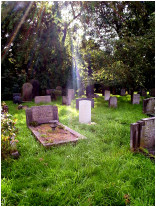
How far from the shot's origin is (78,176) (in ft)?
10.8

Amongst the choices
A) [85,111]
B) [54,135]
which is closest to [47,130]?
[54,135]

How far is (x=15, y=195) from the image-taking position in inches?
111

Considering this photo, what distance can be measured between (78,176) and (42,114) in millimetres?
4216

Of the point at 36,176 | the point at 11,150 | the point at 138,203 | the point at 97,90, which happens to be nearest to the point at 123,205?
the point at 138,203

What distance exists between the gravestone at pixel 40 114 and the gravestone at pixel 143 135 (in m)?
3.82

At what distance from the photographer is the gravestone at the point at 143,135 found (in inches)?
171

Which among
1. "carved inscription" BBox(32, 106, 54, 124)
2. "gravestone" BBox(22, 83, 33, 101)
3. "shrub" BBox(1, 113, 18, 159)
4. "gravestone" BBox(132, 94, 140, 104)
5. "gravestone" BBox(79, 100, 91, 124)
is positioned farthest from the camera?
"gravestone" BBox(22, 83, 33, 101)

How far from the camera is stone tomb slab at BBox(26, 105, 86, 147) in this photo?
5.12 m

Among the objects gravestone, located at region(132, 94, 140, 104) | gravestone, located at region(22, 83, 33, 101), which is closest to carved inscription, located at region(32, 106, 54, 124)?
gravestone, located at region(132, 94, 140, 104)

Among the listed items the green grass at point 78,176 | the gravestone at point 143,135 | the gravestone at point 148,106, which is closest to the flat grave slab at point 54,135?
the green grass at point 78,176

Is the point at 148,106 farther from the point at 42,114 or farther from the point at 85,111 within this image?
the point at 42,114

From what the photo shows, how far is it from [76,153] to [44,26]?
14649mm

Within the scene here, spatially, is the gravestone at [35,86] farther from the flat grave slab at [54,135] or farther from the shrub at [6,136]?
the shrub at [6,136]

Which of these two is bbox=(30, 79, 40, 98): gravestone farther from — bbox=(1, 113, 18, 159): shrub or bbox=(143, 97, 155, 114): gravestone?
bbox=(1, 113, 18, 159): shrub
